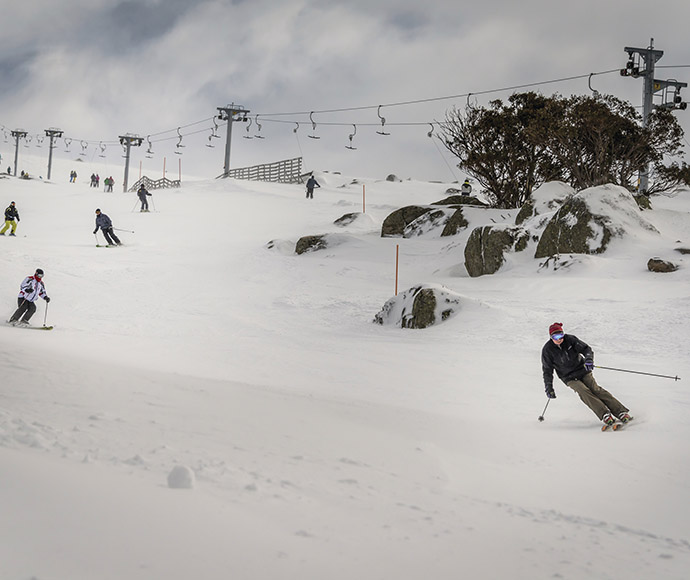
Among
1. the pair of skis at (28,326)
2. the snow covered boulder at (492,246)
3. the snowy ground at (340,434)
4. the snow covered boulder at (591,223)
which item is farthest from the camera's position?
the snow covered boulder at (492,246)

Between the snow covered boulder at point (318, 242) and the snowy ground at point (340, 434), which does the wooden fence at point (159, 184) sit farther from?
the snowy ground at point (340, 434)

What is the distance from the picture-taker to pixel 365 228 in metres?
31.0

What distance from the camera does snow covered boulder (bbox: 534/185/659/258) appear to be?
1838 centimetres

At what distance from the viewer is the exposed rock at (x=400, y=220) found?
27547 mm

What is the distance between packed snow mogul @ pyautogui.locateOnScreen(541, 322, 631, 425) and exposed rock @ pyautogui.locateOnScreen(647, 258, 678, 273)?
945cm

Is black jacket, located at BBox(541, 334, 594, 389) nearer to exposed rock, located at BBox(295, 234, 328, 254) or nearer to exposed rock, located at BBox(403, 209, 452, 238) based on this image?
exposed rock, located at BBox(295, 234, 328, 254)

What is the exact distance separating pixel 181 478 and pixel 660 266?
1517 centimetres

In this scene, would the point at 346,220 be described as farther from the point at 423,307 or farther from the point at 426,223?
the point at 423,307

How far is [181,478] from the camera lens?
413 cm

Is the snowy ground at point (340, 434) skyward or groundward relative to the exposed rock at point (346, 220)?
groundward

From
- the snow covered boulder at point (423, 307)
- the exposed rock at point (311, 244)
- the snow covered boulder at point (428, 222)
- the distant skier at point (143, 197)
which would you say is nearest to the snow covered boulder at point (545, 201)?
the snow covered boulder at point (428, 222)

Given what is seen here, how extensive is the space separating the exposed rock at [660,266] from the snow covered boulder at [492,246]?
404cm

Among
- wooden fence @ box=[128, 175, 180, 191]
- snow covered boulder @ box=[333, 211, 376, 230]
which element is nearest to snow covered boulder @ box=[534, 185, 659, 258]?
snow covered boulder @ box=[333, 211, 376, 230]

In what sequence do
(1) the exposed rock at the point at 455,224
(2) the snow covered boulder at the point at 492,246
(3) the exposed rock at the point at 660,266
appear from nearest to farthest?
(3) the exposed rock at the point at 660,266 < (2) the snow covered boulder at the point at 492,246 < (1) the exposed rock at the point at 455,224
